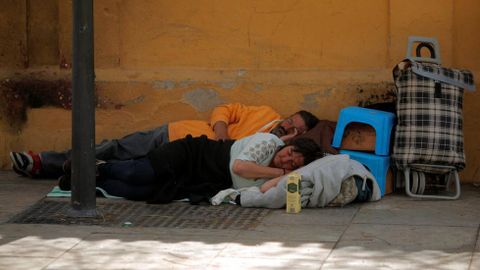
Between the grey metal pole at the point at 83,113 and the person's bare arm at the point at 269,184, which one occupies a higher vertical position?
the grey metal pole at the point at 83,113

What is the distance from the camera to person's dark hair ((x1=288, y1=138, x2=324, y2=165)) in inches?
274

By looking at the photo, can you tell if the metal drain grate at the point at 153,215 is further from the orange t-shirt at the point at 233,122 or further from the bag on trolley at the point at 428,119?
the bag on trolley at the point at 428,119

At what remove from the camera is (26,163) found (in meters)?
7.90

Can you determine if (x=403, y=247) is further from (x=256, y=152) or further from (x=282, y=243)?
(x=256, y=152)

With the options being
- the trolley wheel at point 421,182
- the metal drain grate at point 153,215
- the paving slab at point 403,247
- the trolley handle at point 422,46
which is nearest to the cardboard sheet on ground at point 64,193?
the metal drain grate at point 153,215

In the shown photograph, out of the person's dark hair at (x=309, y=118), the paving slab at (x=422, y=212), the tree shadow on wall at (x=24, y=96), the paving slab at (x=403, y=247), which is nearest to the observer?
the paving slab at (x=403, y=247)

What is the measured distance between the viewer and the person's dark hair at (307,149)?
6953 mm

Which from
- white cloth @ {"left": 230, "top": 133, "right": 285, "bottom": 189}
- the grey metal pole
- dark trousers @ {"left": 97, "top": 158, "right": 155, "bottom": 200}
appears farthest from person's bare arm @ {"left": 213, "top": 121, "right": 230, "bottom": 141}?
the grey metal pole

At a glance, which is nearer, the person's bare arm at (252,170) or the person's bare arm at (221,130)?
the person's bare arm at (252,170)

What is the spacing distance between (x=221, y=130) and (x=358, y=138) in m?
1.12

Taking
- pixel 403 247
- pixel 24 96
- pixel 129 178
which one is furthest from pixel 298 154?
pixel 24 96

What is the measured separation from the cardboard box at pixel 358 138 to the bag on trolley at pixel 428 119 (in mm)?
194

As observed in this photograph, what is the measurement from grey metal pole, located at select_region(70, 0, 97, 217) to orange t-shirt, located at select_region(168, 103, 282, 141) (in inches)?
63.4

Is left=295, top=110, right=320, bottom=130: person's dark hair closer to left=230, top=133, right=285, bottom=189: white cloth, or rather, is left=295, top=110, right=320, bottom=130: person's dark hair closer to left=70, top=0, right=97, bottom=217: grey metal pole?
left=230, top=133, right=285, bottom=189: white cloth
